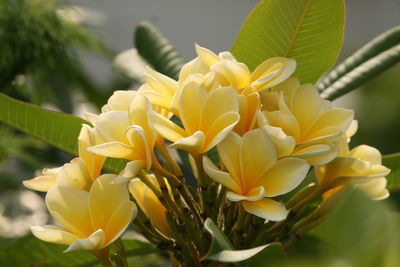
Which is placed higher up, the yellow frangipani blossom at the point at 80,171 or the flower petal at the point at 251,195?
the flower petal at the point at 251,195

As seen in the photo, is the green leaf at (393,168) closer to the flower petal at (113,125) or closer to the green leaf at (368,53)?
the green leaf at (368,53)

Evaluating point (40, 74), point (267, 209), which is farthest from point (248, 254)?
point (40, 74)

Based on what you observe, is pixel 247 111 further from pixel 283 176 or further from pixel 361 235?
pixel 361 235

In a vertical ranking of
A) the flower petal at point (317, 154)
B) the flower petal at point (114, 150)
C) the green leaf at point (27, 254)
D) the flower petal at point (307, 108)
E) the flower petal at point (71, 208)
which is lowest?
the green leaf at point (27, 254)

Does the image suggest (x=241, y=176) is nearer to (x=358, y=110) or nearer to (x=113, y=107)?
(x=113, y=107)

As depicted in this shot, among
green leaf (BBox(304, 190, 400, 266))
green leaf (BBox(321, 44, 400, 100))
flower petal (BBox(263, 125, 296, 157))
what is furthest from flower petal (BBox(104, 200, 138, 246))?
green leaf (BBox(321, 44, 400, 100))

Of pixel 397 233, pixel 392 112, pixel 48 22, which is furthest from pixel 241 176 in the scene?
pixel 392 112

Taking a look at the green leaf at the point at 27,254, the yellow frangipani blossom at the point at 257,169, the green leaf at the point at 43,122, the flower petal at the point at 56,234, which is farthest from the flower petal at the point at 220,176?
the green leaf at the point at 27,254
